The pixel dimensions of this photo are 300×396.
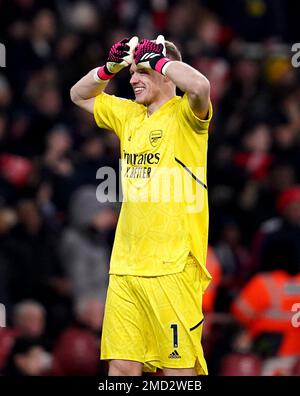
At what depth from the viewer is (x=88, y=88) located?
30.1 feet

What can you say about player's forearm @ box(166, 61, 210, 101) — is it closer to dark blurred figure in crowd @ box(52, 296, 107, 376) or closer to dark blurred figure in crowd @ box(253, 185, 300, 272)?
dark blurred figure in crowd @ box(52, 296, 107, 376)

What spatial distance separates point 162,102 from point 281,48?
8159 millimetres

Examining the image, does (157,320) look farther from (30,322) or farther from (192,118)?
(30,322)

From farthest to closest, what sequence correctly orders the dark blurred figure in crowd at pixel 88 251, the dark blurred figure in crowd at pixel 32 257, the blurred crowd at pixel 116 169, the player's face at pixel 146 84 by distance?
1. the dark blurred figure in crowd at pixel 88 251
2. the dark blurred figure in crowd at pixel 32 257
3. the blurred crowd at pixel 116 169
4. the player's face at pixel 146 84

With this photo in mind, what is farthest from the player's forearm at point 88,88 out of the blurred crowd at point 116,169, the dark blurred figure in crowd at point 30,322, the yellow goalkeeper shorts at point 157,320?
the dark blurred figure in crowd at point 30,322

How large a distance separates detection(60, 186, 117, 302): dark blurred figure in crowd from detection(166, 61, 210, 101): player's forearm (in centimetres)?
460

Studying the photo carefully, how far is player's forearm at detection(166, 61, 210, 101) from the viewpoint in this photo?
27.4 ft

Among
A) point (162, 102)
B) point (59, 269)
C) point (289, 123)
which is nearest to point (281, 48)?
point (289, 123)

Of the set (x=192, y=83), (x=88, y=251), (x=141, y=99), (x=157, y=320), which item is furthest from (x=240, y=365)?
(x=192, y=83)

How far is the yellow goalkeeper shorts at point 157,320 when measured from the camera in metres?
8.60

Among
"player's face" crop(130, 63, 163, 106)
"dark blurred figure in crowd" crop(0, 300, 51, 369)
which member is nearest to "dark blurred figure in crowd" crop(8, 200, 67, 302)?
"dark blurred figure in crowd" crop(0, 300, 51, 369)

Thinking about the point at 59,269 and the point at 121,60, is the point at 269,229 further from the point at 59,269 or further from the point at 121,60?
the point at 121,60

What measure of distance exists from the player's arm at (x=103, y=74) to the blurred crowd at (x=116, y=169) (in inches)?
92.3

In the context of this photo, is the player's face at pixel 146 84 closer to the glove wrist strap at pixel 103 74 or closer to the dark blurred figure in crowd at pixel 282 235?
the glove wrist strap at pixel 103 74
